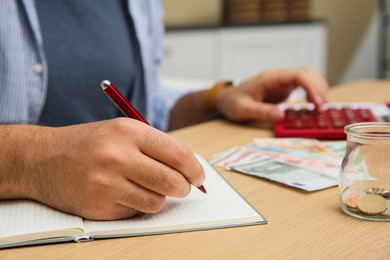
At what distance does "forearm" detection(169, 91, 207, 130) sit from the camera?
1.18 m

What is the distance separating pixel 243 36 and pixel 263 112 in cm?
218

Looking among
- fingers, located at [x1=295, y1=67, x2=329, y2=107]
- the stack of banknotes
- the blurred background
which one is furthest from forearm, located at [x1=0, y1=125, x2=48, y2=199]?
the blurred background

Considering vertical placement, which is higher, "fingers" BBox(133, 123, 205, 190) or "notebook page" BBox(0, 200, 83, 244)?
"fingers" BBox(133, 123, 205, 190)

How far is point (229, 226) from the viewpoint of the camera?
0.53 meters

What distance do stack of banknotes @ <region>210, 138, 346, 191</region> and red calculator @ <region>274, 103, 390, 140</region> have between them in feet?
0.08

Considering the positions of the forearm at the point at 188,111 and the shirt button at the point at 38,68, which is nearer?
the shirt button at the point at 38,68

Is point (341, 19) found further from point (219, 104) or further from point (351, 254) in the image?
point (351, 254)

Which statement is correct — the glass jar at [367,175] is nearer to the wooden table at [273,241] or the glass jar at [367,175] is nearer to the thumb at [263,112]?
the wooden table at [273,241]

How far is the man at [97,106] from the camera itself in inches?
20.9

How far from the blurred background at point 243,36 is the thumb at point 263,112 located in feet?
6.60

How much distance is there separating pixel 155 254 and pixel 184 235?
5 cm

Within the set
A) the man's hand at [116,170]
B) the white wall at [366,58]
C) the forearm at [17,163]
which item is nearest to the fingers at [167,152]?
the man's hand at [116,170]

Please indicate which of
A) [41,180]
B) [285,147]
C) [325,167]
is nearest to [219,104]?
[285,147]

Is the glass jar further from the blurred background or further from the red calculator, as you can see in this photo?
the blurred background
